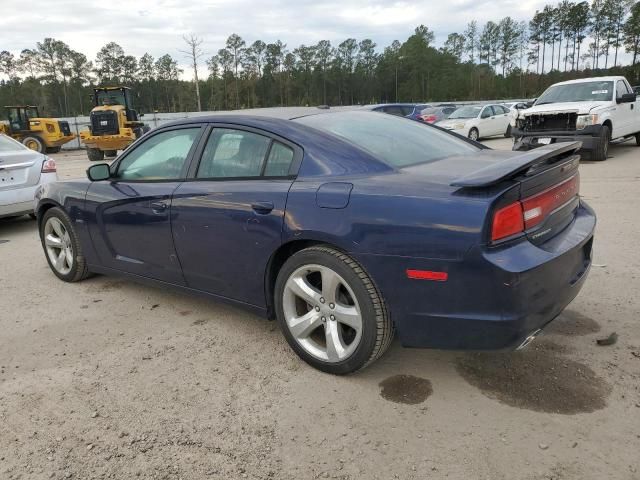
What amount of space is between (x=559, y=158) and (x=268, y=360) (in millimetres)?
2054

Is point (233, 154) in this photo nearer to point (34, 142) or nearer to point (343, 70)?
point (34, 142)

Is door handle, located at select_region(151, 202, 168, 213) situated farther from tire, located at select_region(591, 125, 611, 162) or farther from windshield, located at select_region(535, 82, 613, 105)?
windshield, located at select_region(535, 82, 613, 105)

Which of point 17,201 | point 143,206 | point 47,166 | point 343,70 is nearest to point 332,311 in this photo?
point 143,206

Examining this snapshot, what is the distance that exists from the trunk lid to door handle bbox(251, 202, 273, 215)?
5.21m

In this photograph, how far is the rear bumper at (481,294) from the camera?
2309 mm

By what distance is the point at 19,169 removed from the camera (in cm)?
686

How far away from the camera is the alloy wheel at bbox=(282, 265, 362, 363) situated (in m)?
2.76

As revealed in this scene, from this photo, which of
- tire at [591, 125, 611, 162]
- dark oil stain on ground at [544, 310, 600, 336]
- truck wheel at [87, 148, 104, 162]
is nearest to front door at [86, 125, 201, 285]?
dark oil stain on ground at [544, 310, 600, 336]

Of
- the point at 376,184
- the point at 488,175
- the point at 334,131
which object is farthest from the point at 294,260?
the point at 488,175

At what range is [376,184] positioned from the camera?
265 centimetres

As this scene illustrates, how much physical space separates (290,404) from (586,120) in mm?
10666

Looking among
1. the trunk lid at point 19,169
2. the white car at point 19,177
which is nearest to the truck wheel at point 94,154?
the white car at point 19,177

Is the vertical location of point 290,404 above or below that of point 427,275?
below

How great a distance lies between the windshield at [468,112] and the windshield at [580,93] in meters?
6.79
